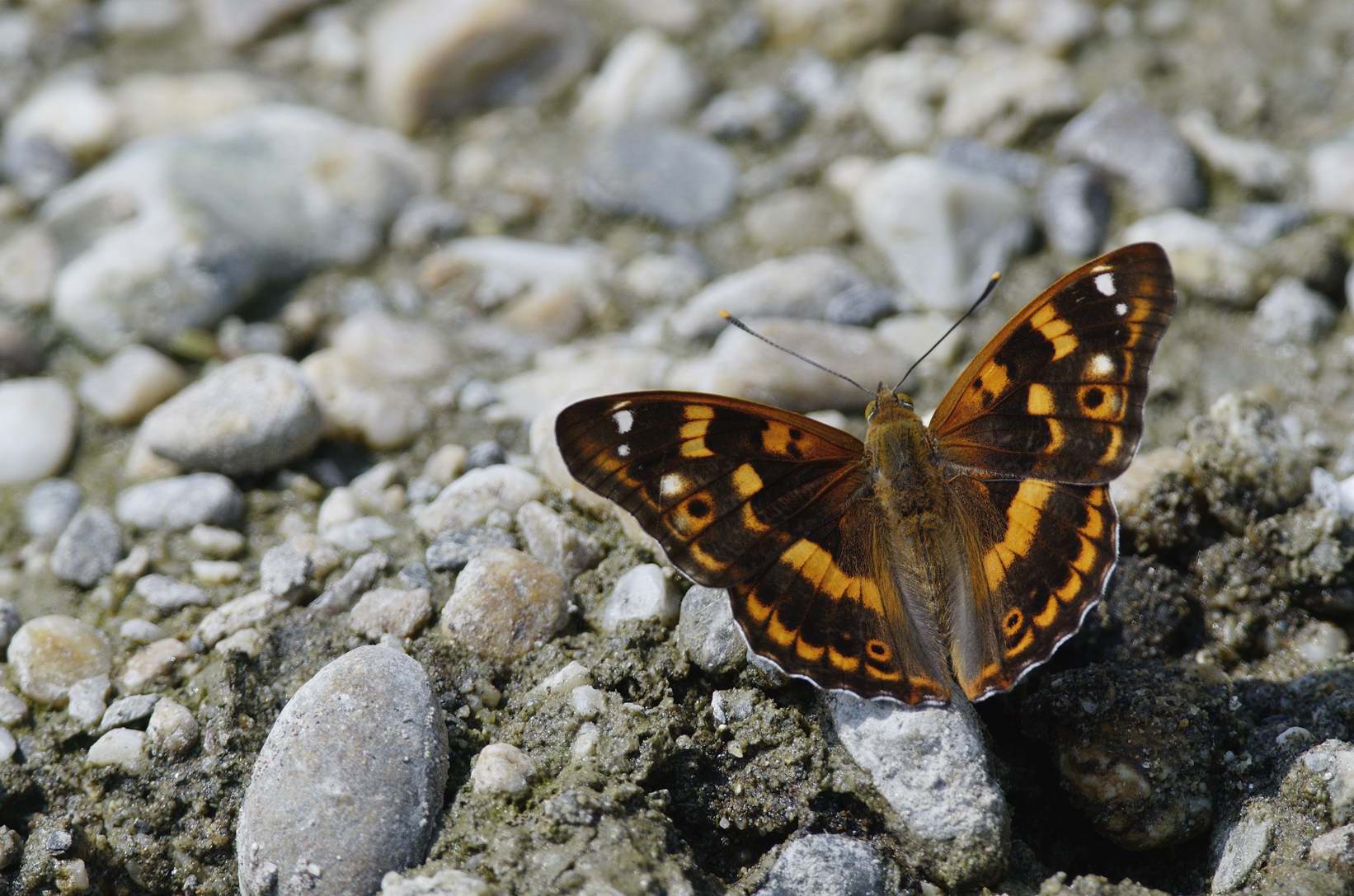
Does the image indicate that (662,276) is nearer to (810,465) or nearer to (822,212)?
(822,212)

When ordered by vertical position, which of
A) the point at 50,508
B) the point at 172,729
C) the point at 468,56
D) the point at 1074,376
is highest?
the point at 1074,376

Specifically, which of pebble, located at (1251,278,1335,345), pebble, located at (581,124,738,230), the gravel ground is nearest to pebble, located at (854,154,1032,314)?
the gravel ground

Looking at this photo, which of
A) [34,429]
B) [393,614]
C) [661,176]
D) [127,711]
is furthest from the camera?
[661,176]

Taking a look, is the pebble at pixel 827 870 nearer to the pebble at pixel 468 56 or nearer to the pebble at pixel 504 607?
the pebble at pixel 504 607

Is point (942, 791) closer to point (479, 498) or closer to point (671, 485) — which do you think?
point (671, 485)

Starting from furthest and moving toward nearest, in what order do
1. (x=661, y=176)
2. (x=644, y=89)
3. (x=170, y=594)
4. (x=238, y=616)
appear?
(x=644, y=89)
(x=661, y=176)
(x=170, y=594)
(x=238, y=616)

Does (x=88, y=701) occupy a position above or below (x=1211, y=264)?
below

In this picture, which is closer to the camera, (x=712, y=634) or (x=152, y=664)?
(x=712, y=634)

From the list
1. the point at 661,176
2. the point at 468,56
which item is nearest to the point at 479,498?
→ the point at 661,176
